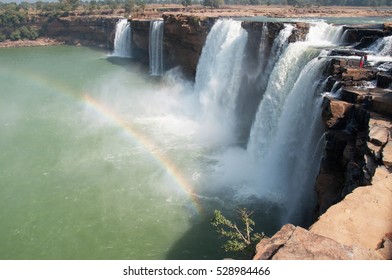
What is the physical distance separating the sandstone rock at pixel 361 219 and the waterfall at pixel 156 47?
27.6 m

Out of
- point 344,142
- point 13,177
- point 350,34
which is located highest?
point 350,34

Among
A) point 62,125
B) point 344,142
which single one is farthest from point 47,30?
point 344,142

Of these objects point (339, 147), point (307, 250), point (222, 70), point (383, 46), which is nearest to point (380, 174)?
point (339, 147)

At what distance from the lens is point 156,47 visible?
1287 inches

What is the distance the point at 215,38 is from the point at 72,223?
1525 cm

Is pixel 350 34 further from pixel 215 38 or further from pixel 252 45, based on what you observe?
pixel 215 38

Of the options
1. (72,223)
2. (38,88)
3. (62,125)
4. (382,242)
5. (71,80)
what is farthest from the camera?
(71,80)

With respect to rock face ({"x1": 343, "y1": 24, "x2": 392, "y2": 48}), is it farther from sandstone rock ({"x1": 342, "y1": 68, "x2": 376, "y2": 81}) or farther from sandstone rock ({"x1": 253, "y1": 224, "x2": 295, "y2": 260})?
sandstone rock ({"x1": 253, "y1": 224, "x2": 295, "y2": 260})

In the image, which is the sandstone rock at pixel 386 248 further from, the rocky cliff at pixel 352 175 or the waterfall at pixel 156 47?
the waterfall at pixel 156 47

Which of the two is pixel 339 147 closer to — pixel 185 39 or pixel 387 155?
pixel 387 155

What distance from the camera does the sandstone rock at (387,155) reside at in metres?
7.48

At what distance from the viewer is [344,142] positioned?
965 centimetres

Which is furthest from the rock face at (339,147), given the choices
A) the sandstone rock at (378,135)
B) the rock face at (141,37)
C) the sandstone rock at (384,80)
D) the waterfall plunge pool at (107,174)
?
the rock face at (141,37)

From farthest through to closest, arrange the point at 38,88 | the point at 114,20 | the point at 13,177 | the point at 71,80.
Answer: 1. the point at 114,20
2. the point at 71,80
3. the point at 38,88
4. the point at 13,177
